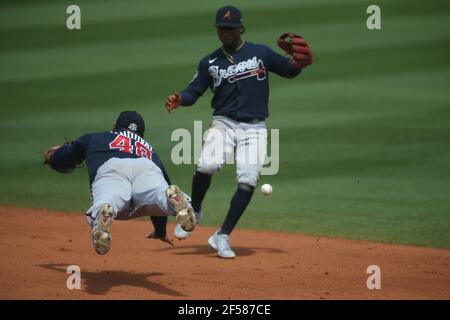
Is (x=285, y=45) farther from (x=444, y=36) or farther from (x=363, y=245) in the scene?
(x=444, y=36)

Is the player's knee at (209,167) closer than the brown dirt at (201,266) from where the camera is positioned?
No

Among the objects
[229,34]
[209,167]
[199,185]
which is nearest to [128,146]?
[209,167]

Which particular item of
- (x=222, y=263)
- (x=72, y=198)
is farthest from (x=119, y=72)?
(x=222, y=263)

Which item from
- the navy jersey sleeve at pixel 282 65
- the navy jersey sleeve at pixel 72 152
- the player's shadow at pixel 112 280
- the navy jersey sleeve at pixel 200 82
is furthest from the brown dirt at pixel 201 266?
the navy jersey sleeve at pixel 282 65

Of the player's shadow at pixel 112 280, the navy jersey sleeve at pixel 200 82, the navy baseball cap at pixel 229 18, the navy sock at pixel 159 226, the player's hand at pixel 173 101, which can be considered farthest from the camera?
the navy jersey sleeve at pixel 200 82

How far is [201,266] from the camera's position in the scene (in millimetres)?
8195

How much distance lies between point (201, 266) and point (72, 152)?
5.47 ft

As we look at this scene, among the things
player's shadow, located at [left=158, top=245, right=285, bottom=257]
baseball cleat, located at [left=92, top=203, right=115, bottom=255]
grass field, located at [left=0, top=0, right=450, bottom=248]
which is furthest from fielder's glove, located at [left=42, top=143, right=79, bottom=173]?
grass field, located at [left=0, top=0, right=450, bottom=248]

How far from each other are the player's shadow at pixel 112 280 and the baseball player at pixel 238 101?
1.16m

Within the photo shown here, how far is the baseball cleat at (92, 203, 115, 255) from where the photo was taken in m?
6.60

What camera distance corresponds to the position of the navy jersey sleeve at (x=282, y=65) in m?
8.72

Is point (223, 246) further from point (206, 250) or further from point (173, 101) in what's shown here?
point (173, 101)

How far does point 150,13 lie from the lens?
63.1 ft

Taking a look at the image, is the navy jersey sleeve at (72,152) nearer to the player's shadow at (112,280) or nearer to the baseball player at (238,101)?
the player's shadow at (112,280)
